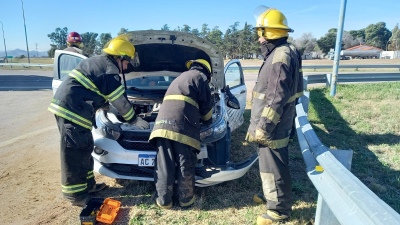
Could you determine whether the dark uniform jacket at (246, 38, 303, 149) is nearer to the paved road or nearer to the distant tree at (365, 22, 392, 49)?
the paved road

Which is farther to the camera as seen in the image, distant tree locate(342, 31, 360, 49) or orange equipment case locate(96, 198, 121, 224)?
distant tree locate(342, 31, 360, 49)

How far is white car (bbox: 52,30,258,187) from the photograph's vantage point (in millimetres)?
3471

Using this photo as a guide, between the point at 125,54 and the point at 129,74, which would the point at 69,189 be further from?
the point at 129,74

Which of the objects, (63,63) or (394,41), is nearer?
(63,63)

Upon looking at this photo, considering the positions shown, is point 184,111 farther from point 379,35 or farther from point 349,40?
point 379,35

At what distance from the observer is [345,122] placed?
658 cm

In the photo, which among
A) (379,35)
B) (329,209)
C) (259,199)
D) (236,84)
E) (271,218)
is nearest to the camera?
(329,209)

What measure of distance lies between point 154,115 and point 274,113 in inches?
72.3

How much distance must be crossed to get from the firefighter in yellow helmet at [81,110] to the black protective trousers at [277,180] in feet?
4.74

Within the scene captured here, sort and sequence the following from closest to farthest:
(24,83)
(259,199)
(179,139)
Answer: (179,139) < (259,199) < (24,83)

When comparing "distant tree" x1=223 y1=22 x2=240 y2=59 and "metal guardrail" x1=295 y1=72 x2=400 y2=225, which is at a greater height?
"distant tree" x1=223 y1=22 x2=240 y2=59

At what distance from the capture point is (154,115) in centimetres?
413

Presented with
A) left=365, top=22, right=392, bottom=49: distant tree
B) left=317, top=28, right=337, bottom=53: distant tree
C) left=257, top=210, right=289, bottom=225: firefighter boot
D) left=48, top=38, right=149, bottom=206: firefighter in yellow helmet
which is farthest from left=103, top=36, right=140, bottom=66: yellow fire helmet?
left=365, top=22, right=392, bottom=49: distant tree

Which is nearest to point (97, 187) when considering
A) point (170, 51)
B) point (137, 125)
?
point (137, 125)
